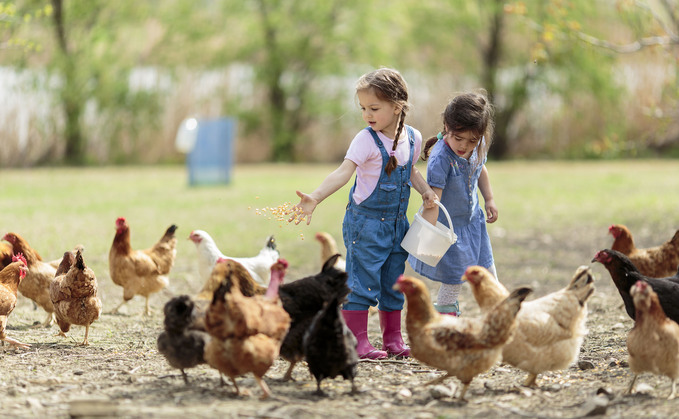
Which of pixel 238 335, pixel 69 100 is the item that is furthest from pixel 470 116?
pixel 69 100

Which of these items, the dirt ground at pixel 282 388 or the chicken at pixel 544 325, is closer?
the dirt ground at pixel 282 388

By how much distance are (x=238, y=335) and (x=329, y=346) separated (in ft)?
1.65

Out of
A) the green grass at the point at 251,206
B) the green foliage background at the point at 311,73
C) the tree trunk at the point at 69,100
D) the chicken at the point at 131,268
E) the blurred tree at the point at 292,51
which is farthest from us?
the blurred tree at the point at 292,51

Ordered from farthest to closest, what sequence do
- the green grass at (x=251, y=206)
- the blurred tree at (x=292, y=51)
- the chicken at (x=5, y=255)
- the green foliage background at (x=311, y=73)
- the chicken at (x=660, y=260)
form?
the blurred tree at (x=292, y=51), the green foliage background at (x=311, y=73), the green grass at (x=251, y=206), the chicken at (x=660, y=260), the chicken at (x=5, y=255)

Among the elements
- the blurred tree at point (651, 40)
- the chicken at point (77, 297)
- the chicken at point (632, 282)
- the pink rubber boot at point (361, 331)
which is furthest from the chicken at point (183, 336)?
the blurred tree at point (651, 40)

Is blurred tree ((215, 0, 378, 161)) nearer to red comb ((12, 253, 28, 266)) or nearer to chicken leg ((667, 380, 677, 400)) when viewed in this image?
red comb ((12, 253, 28, 266))

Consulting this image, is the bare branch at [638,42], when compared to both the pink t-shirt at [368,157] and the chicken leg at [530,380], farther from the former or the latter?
the chicken leg at [530,380]

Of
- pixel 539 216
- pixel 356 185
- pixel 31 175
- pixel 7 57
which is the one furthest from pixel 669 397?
pixel 7 57

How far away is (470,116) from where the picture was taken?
17.6ft

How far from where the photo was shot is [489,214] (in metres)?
5.81

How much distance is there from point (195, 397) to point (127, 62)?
19.1 m

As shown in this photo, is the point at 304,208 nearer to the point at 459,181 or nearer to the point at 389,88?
the point at 389,88

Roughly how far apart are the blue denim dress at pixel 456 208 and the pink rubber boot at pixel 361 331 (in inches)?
19.8

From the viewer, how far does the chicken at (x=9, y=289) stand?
5.41 m
